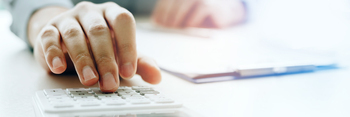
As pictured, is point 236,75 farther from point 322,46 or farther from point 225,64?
point 322,46

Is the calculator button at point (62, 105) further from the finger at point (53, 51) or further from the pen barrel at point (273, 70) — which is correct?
the pen barrel at point (273, 70)

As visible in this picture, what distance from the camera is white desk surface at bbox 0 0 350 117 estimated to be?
0.35 m

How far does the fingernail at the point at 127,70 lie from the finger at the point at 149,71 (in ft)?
0.20

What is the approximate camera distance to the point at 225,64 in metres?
0.56

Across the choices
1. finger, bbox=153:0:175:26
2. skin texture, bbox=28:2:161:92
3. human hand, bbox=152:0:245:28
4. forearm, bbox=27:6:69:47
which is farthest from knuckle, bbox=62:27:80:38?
finger, bbox=153:0:175:26

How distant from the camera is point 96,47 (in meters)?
0.39

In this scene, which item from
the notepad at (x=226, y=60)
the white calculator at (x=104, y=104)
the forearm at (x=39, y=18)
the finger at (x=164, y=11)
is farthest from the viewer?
the finger at (x=164, y=11)

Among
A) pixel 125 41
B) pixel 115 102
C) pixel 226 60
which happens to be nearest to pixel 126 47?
pixel 125 41

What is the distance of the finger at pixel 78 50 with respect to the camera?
356 millimetres

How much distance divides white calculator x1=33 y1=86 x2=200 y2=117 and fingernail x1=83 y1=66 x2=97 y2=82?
Answer: 0.06 feet

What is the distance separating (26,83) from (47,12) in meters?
0.28

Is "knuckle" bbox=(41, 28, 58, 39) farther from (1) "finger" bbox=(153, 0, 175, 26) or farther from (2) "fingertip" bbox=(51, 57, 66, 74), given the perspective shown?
(1) "finger" bbox=(153, 0, 175, 26)

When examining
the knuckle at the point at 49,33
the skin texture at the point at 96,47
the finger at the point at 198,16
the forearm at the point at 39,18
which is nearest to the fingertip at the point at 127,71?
the skin texture at the point at 96,47

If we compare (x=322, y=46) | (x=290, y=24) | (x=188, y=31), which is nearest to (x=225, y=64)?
(x=322, y=46)
